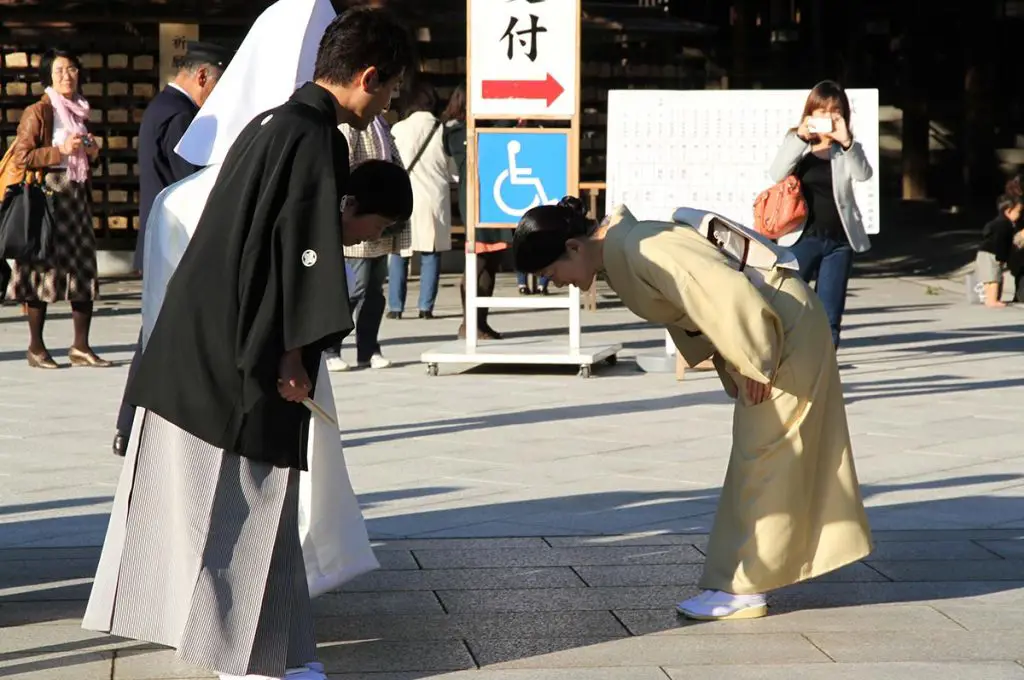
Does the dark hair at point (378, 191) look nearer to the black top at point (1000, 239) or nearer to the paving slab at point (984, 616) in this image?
the paving slab at point (984, 616)

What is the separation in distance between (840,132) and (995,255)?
4.81m

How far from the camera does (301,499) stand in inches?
175

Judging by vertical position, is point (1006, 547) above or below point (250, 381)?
below

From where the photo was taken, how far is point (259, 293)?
377cm

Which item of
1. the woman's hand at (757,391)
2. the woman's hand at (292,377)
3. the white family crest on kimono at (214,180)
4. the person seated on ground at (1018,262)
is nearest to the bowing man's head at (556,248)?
the woman's hand at (757,391)

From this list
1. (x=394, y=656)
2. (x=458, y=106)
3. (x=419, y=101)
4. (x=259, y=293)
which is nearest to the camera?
(x=259, y=293)

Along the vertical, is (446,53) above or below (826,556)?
above

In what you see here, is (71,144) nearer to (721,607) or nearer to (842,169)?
(842,169)

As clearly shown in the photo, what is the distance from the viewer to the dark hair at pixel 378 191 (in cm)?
397

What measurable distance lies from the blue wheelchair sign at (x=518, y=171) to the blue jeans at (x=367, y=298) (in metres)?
0.68

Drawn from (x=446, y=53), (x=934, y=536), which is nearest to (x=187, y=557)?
(x=934, y=536)

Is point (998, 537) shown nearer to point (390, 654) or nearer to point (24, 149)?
point (390, 654)

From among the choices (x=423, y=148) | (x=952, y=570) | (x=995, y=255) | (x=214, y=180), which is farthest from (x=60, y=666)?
(x=995, y=255)

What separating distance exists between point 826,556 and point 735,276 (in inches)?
34.0
